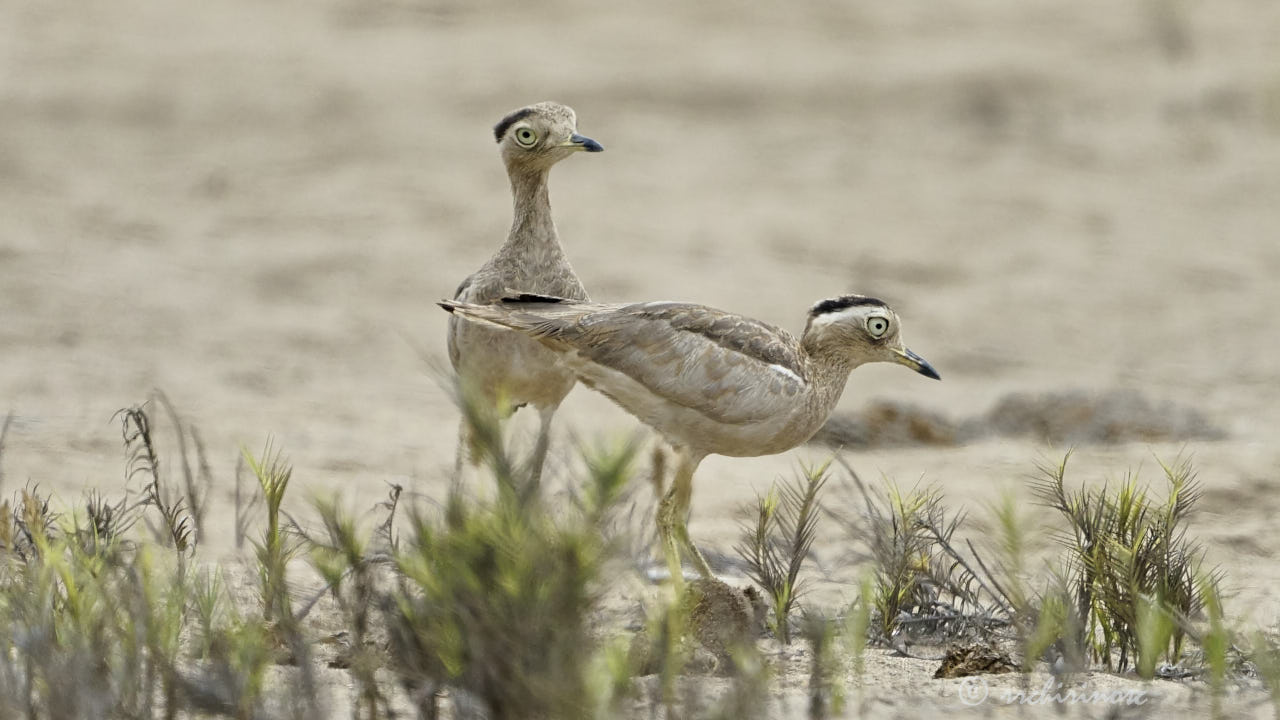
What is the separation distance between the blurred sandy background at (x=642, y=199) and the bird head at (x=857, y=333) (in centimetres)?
181

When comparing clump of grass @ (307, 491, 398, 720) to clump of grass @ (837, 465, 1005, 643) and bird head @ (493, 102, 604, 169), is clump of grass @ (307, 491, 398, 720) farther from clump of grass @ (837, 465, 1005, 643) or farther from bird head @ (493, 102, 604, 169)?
Answer: bird head @ (493, 102, 604, 169)

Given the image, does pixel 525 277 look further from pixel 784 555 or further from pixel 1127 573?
pixel 1127 573

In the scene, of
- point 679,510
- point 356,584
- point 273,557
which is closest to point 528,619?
point 356,584

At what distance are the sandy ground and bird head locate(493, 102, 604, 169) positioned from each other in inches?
60.2

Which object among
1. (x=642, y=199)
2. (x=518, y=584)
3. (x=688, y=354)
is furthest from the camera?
(x=642, y=199)

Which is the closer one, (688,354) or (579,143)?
(688,354)

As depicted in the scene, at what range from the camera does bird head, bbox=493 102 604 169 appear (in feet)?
20.1

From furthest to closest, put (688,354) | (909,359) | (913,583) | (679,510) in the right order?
(909,359) < (679,510) < (688,354) < (913,583)

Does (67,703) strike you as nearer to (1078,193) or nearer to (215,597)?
(215,597)

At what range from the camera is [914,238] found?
12.6 meters

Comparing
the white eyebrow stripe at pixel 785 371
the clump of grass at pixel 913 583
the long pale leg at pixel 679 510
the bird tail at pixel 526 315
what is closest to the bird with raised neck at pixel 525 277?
the bird tail at pixel 526 315

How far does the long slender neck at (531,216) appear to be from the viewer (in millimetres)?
6199

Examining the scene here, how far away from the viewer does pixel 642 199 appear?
13.0m

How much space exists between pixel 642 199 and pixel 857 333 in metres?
7.81
